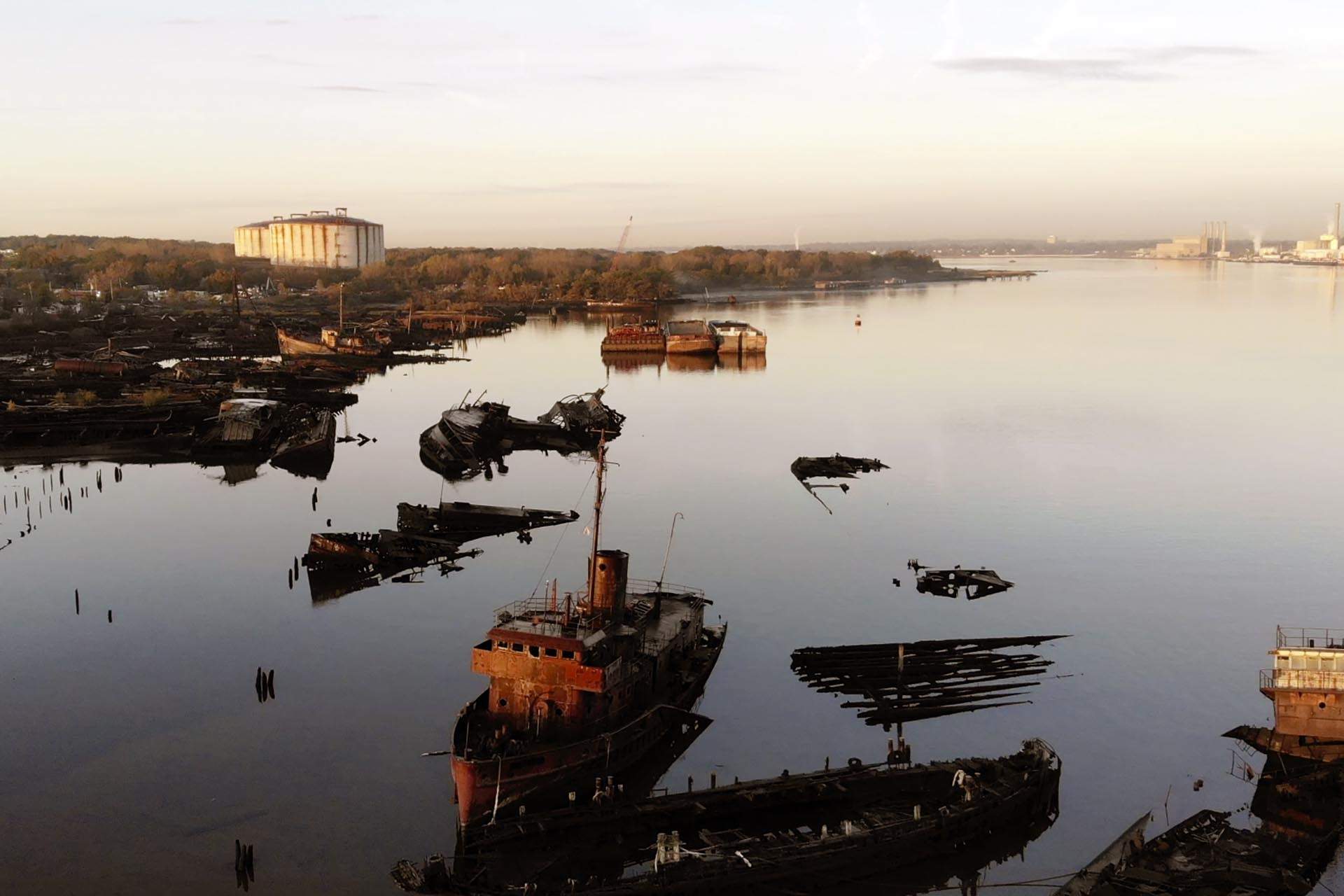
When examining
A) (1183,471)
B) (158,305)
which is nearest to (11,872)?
(1183,471)

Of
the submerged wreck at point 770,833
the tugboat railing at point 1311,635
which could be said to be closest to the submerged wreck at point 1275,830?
the submerged wreck at point 770,833

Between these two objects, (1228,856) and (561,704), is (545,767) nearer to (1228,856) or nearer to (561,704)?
(561,704)

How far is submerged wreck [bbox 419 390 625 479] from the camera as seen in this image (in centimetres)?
7312

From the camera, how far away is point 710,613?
4347 cm

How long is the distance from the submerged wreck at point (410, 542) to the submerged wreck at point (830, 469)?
15342 mm

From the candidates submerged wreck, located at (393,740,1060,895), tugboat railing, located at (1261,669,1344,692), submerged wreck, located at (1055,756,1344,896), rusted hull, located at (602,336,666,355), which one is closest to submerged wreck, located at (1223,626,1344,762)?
tugboat railing, located at (1261,669,1344,692)

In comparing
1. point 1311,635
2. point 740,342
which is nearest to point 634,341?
point 740,342

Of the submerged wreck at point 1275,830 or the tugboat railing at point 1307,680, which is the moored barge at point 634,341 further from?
the tugboat railing at point 1307,680

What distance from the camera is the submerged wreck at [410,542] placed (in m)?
48.8

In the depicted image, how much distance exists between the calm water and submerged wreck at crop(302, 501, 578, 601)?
1450 mm

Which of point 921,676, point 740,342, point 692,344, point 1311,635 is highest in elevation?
point 740,342

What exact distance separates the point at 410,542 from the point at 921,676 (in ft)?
79.3

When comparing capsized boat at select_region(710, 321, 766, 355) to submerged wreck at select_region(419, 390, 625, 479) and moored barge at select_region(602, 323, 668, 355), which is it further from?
submerged wreck at select_region(419, 390, 625, 479)

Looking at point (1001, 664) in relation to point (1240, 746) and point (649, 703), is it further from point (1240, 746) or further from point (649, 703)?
point (649, 703)
